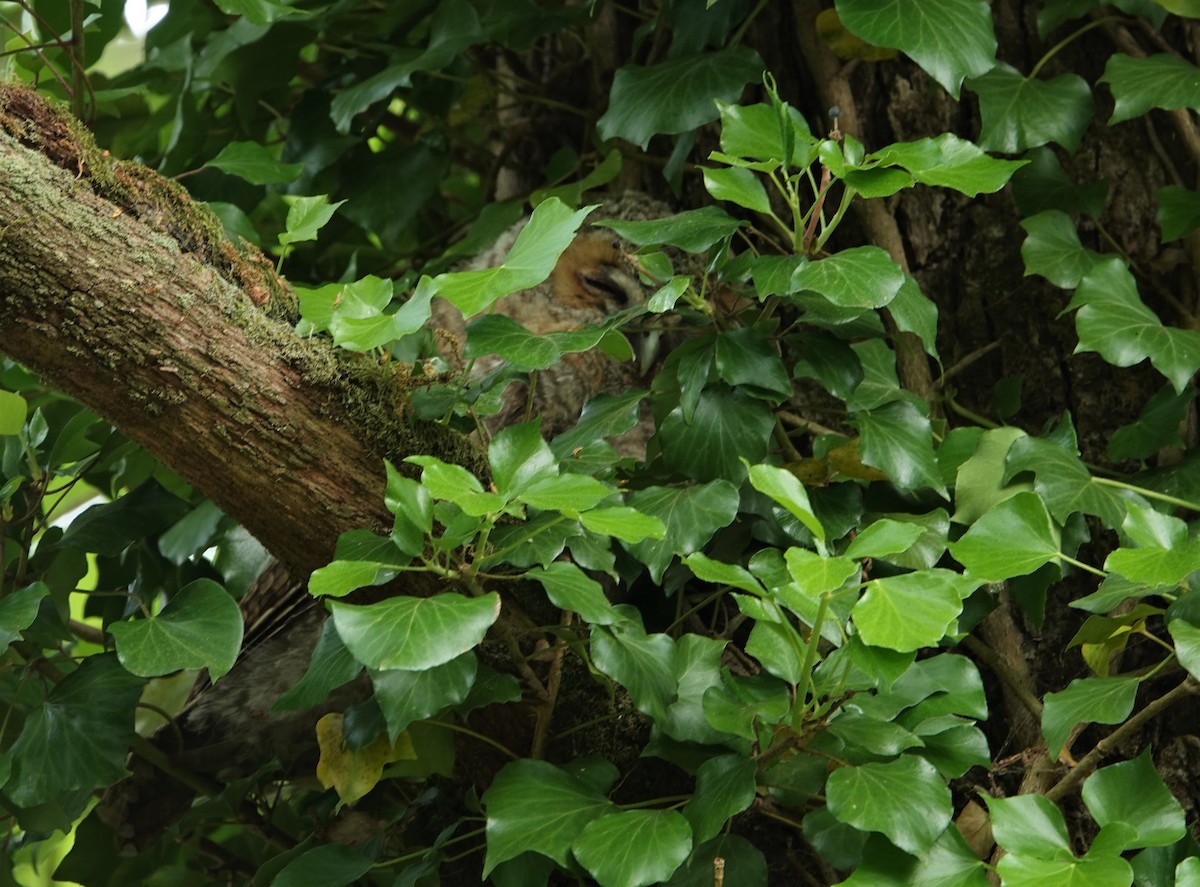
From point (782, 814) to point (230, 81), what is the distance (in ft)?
3.96

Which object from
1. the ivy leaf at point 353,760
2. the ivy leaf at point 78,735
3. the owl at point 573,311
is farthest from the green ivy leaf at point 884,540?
the owl at point 573,311

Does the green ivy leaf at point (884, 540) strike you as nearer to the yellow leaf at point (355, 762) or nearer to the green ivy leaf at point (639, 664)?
the green ivy leaf at point (639, 664)

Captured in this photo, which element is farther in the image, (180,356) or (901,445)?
(901,445)

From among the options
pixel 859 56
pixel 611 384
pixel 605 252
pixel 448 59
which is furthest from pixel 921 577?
pixel 605 252

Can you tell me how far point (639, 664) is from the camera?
957 millimetres

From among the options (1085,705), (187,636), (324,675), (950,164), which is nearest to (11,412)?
(187,636)

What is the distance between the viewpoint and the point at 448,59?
1484 mm

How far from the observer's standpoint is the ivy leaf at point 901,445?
3.51 ft

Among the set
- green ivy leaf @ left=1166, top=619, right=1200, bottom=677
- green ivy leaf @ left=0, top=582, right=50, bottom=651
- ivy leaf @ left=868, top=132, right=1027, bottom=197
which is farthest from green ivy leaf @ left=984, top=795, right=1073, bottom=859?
Answer: green ivy leaf @ left=0, top=582, right=50, bottom=651

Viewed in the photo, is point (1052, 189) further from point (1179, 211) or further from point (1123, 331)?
point (1123, 331)

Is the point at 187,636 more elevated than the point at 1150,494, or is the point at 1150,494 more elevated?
the point at 187,636

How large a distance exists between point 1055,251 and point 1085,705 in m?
0.52

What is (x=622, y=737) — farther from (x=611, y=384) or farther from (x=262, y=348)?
(x=611, y=384)

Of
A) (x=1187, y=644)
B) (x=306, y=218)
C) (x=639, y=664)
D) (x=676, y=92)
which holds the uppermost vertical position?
(x=306, y=218)
